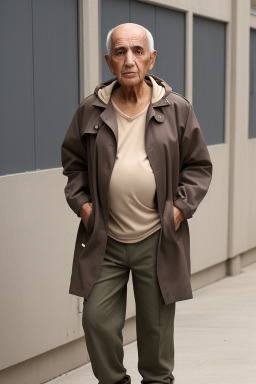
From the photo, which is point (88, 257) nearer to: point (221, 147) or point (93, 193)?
point (93, 193)

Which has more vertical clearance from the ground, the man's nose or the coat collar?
the man's nose

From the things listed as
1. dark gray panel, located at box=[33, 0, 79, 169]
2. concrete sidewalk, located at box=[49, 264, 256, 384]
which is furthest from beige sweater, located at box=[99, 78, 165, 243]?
concrete sidewalk, located at box=[49, 264, 256, 384]

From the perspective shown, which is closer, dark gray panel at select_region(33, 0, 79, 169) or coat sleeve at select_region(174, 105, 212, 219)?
coat sleeve at select_region(174, 105, 212, 219)

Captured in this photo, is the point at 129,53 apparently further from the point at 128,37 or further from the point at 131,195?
the point at 131,195

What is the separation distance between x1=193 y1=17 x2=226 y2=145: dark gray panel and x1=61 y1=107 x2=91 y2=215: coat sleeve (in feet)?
13.9

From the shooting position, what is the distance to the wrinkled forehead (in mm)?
4320

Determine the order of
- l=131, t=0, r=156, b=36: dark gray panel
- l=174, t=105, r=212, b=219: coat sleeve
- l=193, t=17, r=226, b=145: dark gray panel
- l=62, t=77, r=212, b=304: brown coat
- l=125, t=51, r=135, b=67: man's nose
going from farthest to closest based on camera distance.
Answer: l=193, t=17, r=226, b=145: dark gray panel → l=131, t=0, r=156, b=36: dark gray panel → l=174, t=105, r=212, b=219: coat sleeve → l=62, t=77, r=212, b=304: brown coat → l=125, t=51, r=135, b=67: man's nose

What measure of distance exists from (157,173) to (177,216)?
25 centimetres

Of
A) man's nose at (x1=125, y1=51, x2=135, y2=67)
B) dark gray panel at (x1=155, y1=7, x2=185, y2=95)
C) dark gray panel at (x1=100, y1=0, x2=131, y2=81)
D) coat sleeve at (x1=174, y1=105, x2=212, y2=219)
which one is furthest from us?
dark gray panel at (x1=155, y1=7, x2=185, y2=95)

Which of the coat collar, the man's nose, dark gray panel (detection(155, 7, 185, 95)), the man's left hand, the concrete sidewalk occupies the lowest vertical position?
the concrete sidewalk

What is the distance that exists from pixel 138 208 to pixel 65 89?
1866 mm

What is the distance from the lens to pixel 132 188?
437 cm

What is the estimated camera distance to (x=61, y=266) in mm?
5977

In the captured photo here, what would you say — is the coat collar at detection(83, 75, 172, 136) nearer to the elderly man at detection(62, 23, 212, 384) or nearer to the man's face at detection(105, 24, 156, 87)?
the elderly man at detection(62, 23, 212, 384)
